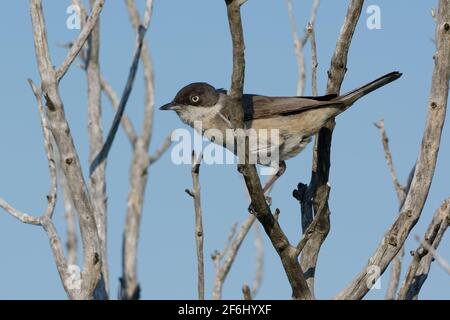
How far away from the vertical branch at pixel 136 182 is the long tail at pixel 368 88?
2.37 metres

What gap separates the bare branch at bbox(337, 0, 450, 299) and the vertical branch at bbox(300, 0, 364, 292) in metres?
0.62

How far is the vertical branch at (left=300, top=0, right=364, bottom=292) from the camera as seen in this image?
6.38m

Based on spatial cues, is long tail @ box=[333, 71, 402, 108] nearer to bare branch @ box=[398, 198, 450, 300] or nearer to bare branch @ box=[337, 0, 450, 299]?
bare branch @ box=[337, 0, 450, 299]

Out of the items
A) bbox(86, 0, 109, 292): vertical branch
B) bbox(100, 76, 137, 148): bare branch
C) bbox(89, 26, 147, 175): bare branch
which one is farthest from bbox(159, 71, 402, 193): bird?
bbox(100, 76, 137, 148): bare branch

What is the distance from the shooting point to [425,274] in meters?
6.26

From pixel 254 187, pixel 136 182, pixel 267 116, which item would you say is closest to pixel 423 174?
pixel 254 187

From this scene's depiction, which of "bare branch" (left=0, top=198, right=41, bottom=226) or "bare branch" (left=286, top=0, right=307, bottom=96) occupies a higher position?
"bare branch" (left=286, top=0, right=307, bottom=96)

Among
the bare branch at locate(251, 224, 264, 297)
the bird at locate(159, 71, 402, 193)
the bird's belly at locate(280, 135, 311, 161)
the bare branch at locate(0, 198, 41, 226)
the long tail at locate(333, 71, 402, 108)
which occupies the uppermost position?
the long tail at locate(333, 71, 402, 108)

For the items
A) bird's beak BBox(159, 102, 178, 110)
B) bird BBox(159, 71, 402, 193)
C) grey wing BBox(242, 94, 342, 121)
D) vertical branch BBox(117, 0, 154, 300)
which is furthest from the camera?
vertical branch BBox(117, 0, 154, 300)

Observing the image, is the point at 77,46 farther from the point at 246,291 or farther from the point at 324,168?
the point at 246,291

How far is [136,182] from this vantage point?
31.0 ft

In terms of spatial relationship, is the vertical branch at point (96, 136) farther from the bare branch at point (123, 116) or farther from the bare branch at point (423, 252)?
the bare branch at point (423, 252)
